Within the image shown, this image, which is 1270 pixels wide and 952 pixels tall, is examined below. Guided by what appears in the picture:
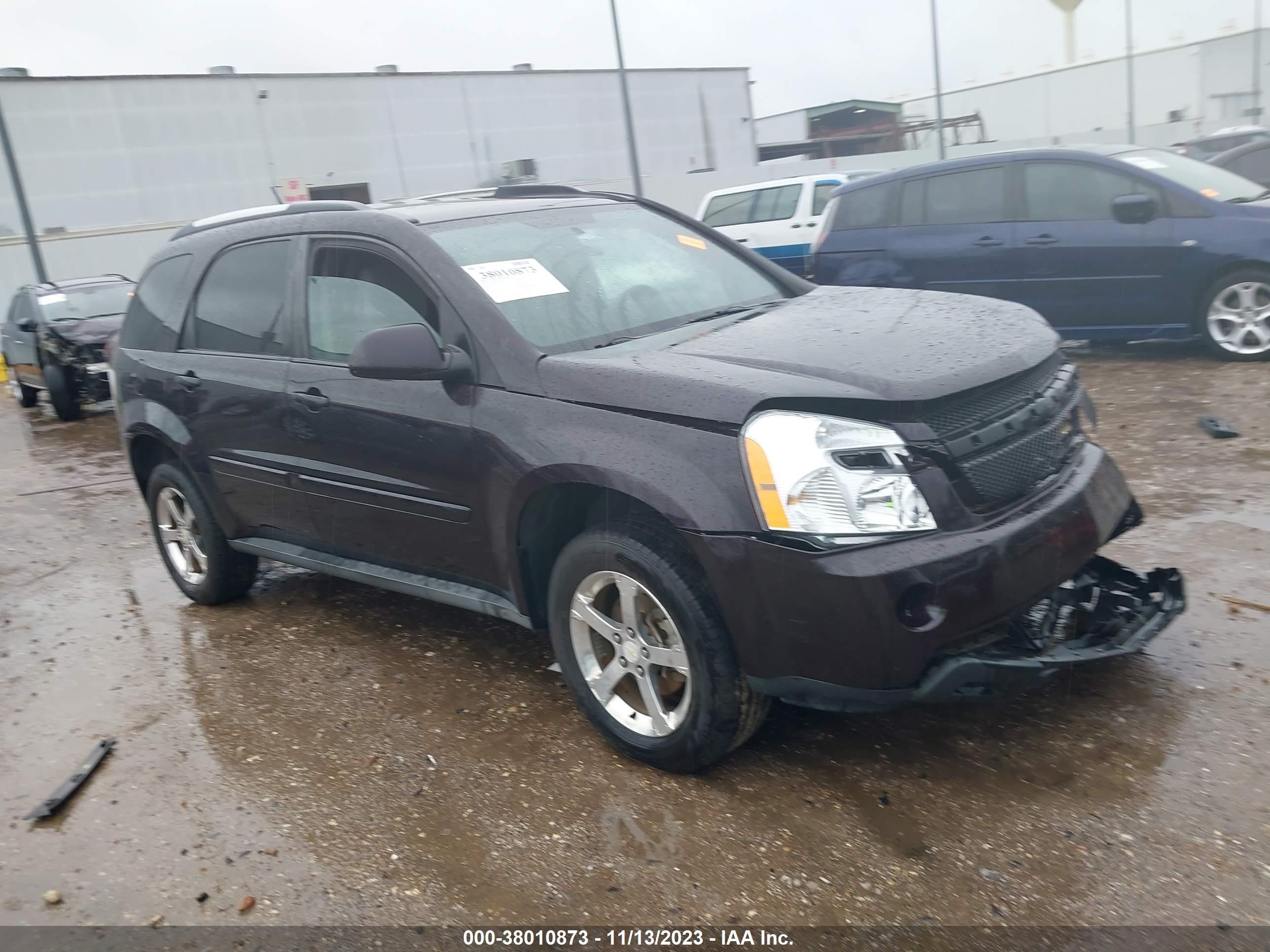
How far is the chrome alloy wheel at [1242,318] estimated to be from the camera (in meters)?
7.70

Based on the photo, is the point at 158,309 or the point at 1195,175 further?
the point at 1195,175

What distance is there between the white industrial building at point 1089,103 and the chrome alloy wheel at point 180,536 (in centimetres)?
4136

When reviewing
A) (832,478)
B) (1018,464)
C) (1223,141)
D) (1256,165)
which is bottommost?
(1018,464)

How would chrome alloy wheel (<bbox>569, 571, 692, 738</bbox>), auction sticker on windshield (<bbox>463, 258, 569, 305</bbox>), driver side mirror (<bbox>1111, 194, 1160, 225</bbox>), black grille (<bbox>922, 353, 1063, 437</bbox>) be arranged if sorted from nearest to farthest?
black grille (<bbox>922, 353, 1063, 437</bbox>) → chrome alloy wheel (<bbox>569, 571, 692, 738</bbox>) → auction sticker on windshield (<bbox>463, 258, 569, 305</bbox>) → driver side mirror (<bbox>1111, 194, 1160, 225</bbox>)

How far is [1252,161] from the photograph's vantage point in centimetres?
1345

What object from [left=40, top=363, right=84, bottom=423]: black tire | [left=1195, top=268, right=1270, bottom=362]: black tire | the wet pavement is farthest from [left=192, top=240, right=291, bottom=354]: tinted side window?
[left=40, top=363, right=84, bottom=423]: black tire

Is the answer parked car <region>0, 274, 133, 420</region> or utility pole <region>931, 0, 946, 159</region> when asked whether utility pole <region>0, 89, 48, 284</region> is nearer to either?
parked car <region>0, 274, 133, 420</region>

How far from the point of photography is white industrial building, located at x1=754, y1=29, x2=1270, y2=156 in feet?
148

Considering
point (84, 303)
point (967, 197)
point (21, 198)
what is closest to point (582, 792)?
point (967, 197)

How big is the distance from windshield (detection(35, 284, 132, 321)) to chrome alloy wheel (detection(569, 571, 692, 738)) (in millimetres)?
11391

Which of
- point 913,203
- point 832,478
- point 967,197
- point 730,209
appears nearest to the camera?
point 832,478

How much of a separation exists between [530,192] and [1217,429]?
4173mm

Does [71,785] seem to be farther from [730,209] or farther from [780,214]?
[730,209]

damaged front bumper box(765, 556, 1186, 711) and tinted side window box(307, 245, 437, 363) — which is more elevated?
tinted side window box(307, 245, 437, 363)
